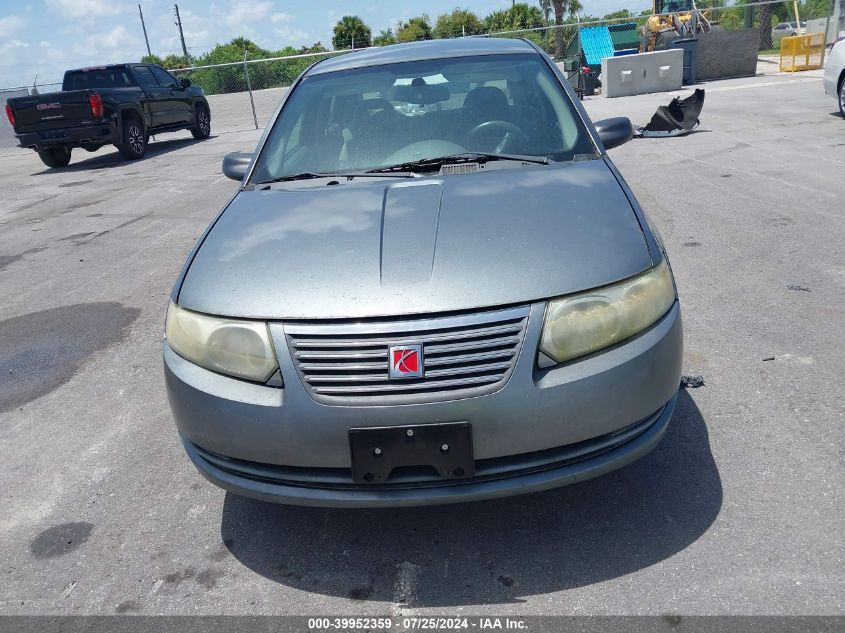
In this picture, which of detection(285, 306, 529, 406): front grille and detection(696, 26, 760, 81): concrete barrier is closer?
detection(285, 306, 529, 406): front grille

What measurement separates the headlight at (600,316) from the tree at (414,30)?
55.6m

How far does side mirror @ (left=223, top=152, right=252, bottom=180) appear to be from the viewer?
3.98m

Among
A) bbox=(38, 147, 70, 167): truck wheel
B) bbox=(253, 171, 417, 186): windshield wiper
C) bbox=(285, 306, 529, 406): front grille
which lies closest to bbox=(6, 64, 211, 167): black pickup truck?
bbox=(38, 147, 70, 167): truck wheel

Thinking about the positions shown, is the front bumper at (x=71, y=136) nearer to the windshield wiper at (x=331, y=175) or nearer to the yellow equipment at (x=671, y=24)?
the windshield wiper at (x=331, y=175)

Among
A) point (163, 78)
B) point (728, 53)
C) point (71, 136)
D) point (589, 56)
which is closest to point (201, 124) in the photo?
point (163, 78)

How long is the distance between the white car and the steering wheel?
10.3 m

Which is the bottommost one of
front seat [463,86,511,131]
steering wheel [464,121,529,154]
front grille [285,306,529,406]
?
front grille [285,306,529,406]

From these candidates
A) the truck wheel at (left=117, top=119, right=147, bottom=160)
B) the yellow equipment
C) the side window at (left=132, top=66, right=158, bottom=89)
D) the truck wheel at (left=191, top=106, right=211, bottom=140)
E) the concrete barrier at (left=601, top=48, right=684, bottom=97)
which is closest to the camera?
the truck wheel at (left=117, top=119, right=147, bottom=160)

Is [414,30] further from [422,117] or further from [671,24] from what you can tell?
[422,117]

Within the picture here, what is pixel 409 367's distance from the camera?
7.38ft

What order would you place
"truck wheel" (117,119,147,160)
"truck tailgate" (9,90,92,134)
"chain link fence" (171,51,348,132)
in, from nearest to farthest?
"truck tailgate" (9,90,92,134) → "truck wheel" (117,119,147,160) → "chain link fence" (171,51,348,132)

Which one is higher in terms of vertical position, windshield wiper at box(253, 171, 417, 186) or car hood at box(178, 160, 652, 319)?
windshield wiper at box(253, 171, 417, 186)

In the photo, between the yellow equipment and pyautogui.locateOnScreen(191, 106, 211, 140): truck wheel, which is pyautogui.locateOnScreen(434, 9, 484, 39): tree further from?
pyautogui.locateOnScreen(191, 106, 211, 140): truck wheel

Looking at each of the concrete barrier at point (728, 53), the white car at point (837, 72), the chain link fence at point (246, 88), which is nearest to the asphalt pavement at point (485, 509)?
the white car at point (837, 72)
